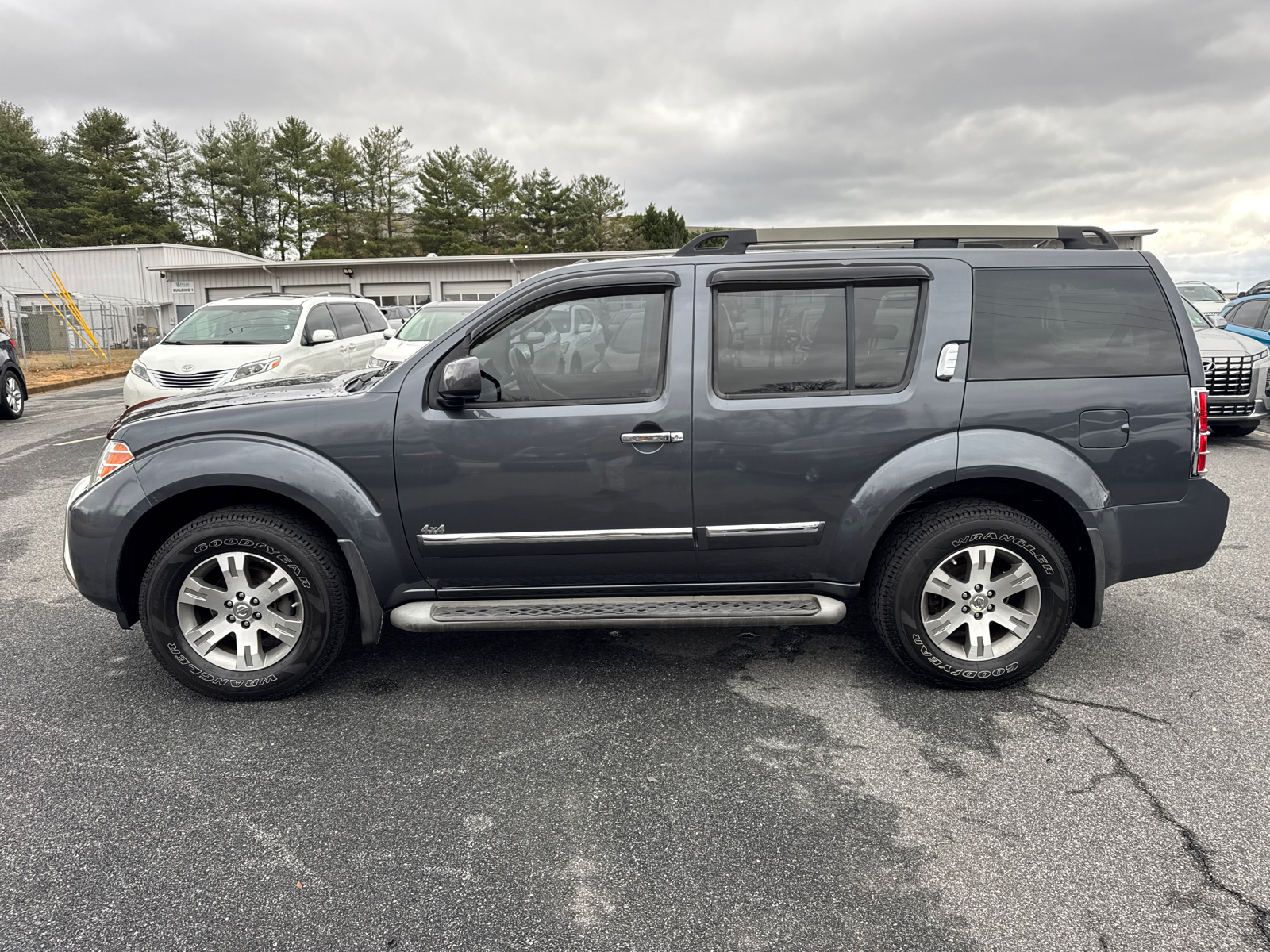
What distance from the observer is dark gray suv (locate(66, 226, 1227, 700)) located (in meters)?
3.62

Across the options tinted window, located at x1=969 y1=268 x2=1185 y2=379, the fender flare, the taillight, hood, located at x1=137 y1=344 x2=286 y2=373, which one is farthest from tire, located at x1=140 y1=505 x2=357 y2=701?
hood, located at x1=137 y1=344 x2=286 y2=373

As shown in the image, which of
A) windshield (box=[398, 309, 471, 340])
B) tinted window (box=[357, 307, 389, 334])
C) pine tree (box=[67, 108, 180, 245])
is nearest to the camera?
windshield (box=[398, 309, 471, 340])

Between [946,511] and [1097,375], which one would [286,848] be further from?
[1097,375]

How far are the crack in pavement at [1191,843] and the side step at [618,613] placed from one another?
1.12 m

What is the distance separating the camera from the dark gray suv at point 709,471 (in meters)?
3.62

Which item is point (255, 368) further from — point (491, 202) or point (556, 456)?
point (491, 202)

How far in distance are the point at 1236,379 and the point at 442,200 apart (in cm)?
5911

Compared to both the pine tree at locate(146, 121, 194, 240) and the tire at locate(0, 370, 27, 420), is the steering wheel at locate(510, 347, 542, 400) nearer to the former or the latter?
the tire at locate(0, 370, 27, 420)

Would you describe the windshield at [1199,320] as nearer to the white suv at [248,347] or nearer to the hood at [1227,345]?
the hood at [1227,345]

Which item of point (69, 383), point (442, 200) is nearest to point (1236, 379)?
point (69, 383)

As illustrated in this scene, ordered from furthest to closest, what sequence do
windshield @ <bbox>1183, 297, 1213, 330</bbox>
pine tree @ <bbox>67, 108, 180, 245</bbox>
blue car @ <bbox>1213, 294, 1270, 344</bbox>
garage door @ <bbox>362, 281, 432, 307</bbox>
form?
pine tree @ <bbox>67, 108, 180, 245</bbox>
garage door @ <bbox>362, 281, 432, 307</bbox>
blue car @ <bbox>1213, 294, 1270, 344</bbox>
windshield @ <bbox>1183, 297, 1213, 330</bbox>

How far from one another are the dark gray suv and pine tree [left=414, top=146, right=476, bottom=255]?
60.5 m

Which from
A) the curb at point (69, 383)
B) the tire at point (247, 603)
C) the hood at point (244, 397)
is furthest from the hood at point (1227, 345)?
the curb at point (69, 383)

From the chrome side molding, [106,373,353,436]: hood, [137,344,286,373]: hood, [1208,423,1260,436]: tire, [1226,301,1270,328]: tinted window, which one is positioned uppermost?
[1226,301,1270,328]: tinted window
